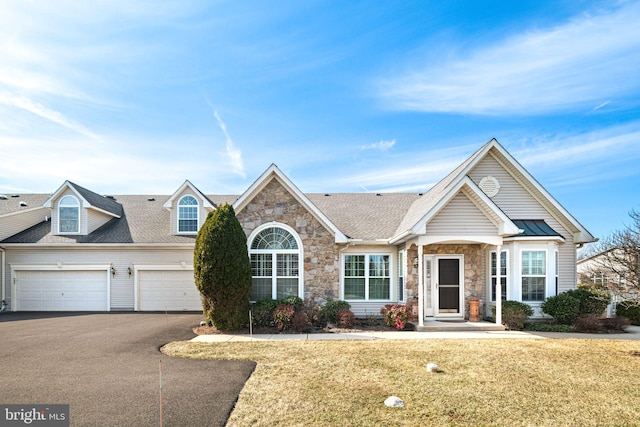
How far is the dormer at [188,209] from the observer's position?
57.9ft

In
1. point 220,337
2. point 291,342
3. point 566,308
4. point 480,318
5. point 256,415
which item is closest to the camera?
point 256,415

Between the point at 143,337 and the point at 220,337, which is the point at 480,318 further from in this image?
the point at 143,337

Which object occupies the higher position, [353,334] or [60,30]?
[60,30]

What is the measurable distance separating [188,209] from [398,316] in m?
11.0

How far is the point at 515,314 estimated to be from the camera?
1274 centimetres

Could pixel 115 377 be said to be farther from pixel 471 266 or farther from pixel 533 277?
pixel 533 277

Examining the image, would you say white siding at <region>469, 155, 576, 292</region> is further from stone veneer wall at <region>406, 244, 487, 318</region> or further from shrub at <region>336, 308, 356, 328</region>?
shrub at <region>336, 308, 356, 328</region>

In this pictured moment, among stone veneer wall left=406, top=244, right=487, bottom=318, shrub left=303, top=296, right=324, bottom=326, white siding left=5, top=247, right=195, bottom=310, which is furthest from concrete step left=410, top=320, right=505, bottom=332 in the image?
white siding left=5, top=247, right=195, bottom=310

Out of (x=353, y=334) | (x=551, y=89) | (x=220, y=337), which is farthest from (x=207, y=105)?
(x=551, y=89)

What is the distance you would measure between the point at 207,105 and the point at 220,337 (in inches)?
310

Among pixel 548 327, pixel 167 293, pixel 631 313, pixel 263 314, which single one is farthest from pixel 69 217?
pixel 631 313

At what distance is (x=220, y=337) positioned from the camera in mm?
11172

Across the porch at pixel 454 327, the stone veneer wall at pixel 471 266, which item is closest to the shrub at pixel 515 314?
the porch at pixel 454 327

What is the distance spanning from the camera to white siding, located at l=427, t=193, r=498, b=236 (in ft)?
39.8
